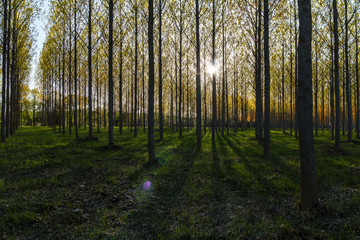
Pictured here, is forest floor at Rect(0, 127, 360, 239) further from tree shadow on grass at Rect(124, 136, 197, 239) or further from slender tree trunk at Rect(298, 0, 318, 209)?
slender tree trunk at Rect(298, 0, 318, 209)

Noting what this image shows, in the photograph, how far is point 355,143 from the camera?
1180cm

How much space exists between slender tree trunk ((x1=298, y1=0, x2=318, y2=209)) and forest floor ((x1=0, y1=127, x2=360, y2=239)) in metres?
0.35

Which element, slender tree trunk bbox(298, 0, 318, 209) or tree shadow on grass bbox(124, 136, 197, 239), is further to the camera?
slender tree trunk bbox(298, 0, 318, 209)

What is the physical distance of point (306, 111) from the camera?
3201 mm

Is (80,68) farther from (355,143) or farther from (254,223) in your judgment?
(355,143)

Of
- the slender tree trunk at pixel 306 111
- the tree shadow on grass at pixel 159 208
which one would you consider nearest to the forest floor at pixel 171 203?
the tree shadow on grass at pixel 159 208

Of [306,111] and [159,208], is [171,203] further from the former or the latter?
[306,111]

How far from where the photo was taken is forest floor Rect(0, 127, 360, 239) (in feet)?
8.98

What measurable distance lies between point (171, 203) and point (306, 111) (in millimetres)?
3239

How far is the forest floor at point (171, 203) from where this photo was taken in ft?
8.98

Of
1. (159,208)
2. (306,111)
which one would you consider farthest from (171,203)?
(306,111)

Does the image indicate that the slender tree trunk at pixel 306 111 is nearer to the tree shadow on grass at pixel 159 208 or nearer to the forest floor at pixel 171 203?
the forest floor at pixel 171 203

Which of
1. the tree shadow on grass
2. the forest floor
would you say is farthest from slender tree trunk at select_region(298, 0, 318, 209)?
the tree shadow on grass

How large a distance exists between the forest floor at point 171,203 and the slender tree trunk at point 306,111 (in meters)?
0.35
